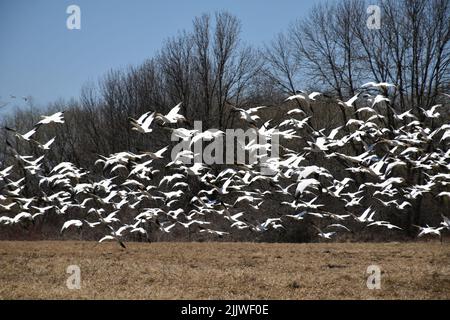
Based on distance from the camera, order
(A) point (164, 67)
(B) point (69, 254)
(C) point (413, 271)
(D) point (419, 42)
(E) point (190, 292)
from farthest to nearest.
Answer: (A) point (164, 67) < (D) point (419, 42) < (B) point (69, 254) < (C) point (413, 271) < (E) point (190, 292)

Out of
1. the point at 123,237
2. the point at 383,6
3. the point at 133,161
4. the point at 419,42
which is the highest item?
the point at 383,6

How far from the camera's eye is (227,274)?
1361 centimetres

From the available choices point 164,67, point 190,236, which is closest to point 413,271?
point 190,236

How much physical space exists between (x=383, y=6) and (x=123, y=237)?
1797 cm

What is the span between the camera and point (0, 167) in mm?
42031

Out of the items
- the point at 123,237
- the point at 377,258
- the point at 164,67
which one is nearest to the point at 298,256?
the point at 377,258

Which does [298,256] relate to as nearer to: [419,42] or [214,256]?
[214,256]

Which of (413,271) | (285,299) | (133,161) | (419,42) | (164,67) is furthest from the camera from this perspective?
(164,67)

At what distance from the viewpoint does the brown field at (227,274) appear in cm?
1144

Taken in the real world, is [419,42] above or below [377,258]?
above

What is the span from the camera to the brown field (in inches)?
450

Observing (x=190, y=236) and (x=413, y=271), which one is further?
(x=190, y=236)

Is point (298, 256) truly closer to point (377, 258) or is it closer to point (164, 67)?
point (377, 258)

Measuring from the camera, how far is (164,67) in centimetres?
4088
